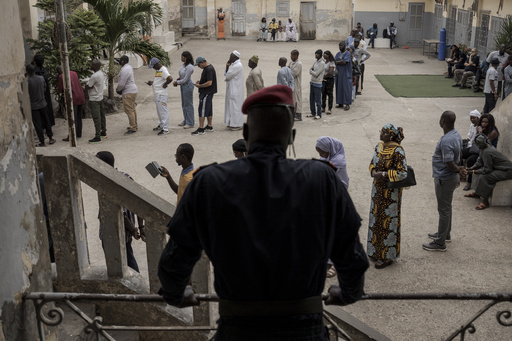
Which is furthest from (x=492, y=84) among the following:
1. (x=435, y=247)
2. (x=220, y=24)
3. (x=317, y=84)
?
(x=220, y=24)

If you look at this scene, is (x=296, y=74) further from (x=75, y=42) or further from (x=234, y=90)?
(x=75, y=42)

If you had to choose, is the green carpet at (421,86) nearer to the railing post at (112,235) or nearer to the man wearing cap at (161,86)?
the man wearing cap at (161,86)

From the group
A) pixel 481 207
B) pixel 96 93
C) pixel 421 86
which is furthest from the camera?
pixel 421 86

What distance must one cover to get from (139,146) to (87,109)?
10.3 feet

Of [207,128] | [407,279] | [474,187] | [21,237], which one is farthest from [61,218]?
[207,128]

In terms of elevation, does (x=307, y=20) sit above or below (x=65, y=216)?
above

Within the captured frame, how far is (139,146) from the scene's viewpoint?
41.0 ft

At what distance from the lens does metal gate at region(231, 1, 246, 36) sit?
3309 cm

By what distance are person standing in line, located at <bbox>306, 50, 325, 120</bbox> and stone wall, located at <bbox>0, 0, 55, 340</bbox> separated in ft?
37.5

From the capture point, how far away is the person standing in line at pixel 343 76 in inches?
614

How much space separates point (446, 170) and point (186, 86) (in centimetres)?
725

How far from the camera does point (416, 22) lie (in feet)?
105

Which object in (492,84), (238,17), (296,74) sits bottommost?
(492,84)

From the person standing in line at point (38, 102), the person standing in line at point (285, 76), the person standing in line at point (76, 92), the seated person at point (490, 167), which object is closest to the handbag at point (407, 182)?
the seated person at point (490, 167)
